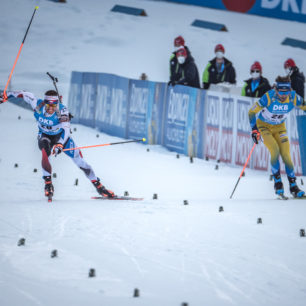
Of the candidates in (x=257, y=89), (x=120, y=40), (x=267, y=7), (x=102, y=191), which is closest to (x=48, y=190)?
(x=102, y=191)

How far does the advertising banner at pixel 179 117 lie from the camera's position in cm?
1234

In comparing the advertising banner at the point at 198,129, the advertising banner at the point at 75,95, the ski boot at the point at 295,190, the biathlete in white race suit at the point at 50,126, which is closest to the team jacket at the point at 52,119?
the biathlete in white race suit at the point at 50,126

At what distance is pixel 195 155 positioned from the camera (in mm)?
12391

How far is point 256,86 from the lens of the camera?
11711 millimetres

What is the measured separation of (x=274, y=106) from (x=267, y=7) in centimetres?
1034

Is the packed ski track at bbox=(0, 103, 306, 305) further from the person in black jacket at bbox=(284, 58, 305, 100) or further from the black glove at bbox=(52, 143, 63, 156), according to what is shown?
the person in black jacket at bbox=(284, 58, 305, 100)

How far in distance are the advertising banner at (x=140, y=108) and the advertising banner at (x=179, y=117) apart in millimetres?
484

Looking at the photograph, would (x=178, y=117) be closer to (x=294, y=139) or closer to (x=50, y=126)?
(x=294, y=139)

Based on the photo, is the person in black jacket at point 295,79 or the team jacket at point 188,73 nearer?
the person in black jacket at point 295,79

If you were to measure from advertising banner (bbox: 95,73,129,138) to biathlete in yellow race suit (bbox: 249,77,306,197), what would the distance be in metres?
4.82

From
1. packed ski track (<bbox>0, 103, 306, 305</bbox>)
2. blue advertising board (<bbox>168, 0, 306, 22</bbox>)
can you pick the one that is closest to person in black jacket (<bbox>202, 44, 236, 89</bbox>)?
packed ski track (<bbox>0, 103, 306, 305</bbox>)

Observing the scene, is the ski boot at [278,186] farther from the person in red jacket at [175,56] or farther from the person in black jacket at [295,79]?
the person in red jacket at [175,56]

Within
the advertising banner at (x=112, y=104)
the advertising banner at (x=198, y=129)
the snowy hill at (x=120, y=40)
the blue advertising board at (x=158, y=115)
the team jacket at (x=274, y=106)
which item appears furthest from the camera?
the snowy hill at (x=120, y=40)

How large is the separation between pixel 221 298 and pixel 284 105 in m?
4.81
